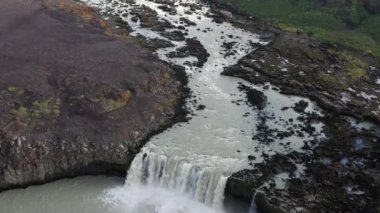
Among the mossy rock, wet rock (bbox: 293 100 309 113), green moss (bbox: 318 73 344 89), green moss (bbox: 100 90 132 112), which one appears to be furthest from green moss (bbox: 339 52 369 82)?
green moss (bbox: 100 90 132 112)

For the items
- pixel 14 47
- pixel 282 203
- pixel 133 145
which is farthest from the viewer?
pixel 14 47

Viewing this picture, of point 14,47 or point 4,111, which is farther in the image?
point 14,47

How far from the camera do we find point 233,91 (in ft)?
157

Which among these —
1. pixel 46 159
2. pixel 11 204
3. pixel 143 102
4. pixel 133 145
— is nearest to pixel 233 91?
pixel 143 102

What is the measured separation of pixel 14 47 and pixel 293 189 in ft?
96.9

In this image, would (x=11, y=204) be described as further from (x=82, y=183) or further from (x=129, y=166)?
(x=129, y=166)

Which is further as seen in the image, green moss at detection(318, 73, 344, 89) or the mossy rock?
green moss at detection(318, 73, 344, 89)

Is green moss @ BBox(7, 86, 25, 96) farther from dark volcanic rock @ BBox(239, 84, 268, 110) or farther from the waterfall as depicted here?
dark volcanic rock @ BBox(239, 84, 268, 110)

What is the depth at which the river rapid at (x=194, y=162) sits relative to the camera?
119ft

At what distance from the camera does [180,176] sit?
3753 cm

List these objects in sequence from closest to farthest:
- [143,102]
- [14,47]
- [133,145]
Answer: [133,145]
[143,102]
[14,47]

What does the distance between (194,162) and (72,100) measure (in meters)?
11.8

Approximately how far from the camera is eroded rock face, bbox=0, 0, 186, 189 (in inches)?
1469

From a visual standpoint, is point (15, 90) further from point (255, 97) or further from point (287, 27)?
point (287, 27)
